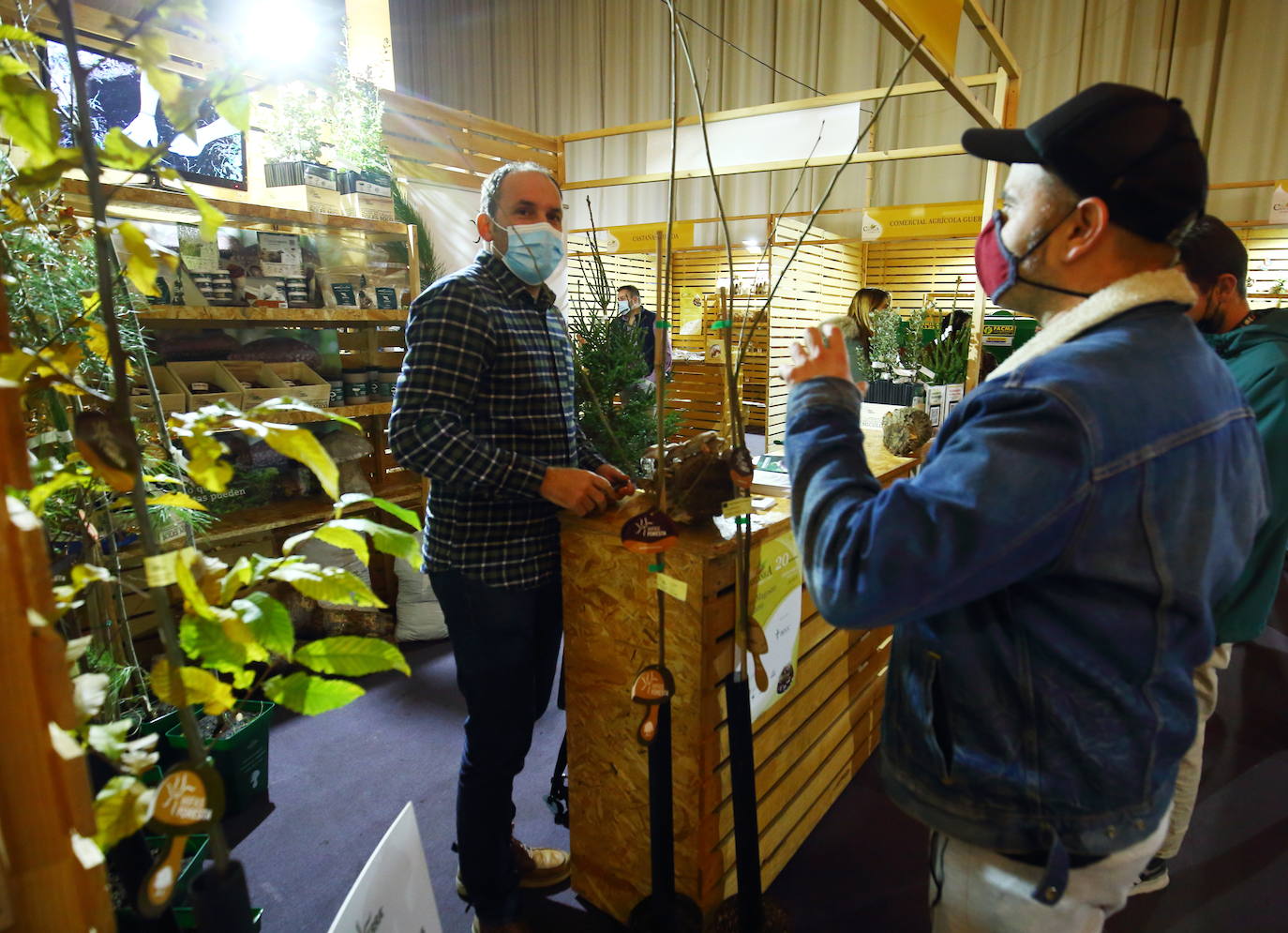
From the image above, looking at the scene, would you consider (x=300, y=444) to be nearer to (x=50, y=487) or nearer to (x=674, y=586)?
(x=50, y=487)

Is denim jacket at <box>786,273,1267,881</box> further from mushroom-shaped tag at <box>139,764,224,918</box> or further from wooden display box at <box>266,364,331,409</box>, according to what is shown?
wooden display box at <box>266,364,331,409</box>

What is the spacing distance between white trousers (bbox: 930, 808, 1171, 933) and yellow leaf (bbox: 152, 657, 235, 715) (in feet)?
3.28

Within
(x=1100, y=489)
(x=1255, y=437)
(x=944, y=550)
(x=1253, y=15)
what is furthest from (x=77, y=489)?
(x=1253, y=15)

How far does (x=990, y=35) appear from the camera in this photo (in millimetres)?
2498

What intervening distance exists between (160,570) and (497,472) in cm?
92

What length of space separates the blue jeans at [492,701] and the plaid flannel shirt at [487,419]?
0.20 ft

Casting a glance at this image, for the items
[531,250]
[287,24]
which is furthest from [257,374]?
[531,250]

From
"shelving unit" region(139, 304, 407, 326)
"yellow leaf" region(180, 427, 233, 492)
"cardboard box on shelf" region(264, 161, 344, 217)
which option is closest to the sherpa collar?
"yellow leaf" region(180, 427, 233, 492)

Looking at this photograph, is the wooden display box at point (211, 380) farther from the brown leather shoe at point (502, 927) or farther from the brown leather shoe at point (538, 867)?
the brown leather shoe at point (502, 927)

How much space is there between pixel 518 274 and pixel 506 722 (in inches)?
41.8

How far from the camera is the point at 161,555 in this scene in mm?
639

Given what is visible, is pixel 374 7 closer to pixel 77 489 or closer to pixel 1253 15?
pixel 77 489

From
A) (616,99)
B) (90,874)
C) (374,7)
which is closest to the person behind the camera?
(90,874)

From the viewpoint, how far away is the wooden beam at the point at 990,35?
7.22 ft
